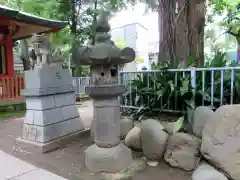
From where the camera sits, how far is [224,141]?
88.6 inches

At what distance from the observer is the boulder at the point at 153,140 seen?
2.66 metres

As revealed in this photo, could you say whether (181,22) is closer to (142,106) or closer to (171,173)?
(142,106)

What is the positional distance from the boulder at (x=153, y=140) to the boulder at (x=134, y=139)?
0.15m

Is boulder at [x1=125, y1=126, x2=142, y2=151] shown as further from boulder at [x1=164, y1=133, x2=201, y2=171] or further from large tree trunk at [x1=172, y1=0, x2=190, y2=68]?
large tree trunk at [x1=172, y1=0, x2=190, y2=68]

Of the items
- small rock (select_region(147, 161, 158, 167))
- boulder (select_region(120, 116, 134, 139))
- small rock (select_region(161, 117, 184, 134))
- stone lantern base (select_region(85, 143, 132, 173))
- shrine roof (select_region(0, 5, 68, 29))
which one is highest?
shrine roof (select_region(0, 5, 68, 29))

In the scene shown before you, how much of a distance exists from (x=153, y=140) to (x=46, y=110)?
1735 millimetres

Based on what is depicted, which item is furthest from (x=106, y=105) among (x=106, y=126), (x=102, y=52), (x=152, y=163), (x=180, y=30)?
(x=180, y=30)

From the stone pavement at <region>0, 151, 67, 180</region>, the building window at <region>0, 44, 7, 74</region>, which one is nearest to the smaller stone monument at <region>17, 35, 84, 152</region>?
the stone pavement at <region>0, 151, 67, 180</region>

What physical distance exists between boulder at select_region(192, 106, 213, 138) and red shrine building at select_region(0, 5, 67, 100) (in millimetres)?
5498

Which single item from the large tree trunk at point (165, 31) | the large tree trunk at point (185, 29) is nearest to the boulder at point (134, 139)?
the large tree trunk at point (185, 29)

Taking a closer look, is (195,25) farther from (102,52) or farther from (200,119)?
(102,52)

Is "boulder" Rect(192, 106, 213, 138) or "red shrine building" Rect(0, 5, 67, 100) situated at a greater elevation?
"red shrine building" Rect(0, 5, 67, 100)

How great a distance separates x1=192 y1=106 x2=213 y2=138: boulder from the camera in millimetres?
2648

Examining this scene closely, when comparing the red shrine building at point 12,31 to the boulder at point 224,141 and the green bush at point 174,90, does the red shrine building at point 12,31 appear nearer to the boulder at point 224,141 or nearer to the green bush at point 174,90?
the green bush at point 174,90
